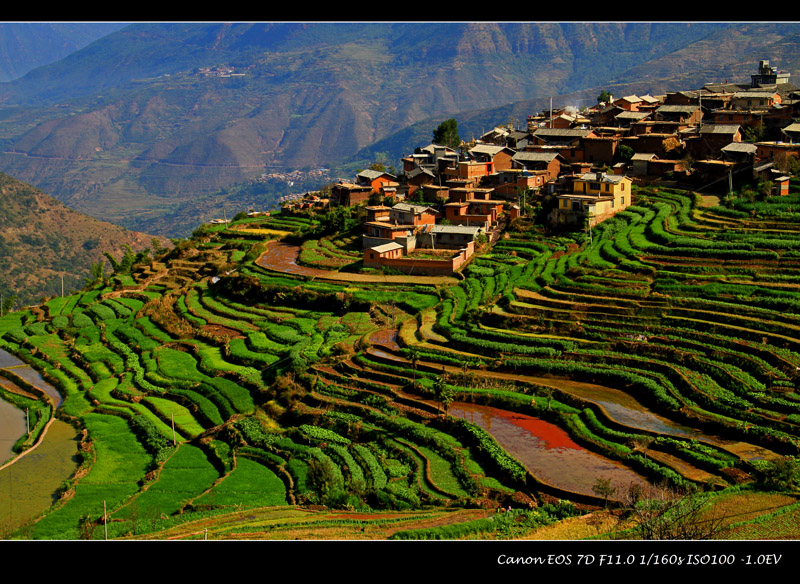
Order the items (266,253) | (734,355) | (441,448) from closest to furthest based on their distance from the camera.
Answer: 1. (441,448)
2. (734,355)
3. (266,253)

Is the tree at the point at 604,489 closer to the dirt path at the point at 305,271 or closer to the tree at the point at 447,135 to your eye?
the dirt path at the point at 305,271

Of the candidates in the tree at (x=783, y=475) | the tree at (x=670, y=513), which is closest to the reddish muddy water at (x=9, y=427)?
the tree at (x=670, y=513)

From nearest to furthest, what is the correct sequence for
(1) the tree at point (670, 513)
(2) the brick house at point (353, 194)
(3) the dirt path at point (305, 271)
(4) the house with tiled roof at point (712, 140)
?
(1) the tree at point (670, 513) → (3) the dirt path at point (305, 271) → (4) the house with tiled roof at point (712, 140) → (2) the brick house at point (353, 194)

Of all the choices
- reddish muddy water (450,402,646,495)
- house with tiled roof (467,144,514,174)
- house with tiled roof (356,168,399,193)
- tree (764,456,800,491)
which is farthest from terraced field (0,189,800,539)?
house with tiled roof (356,168,399,193)

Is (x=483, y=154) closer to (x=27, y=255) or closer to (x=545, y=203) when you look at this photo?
(x=545, y=203)

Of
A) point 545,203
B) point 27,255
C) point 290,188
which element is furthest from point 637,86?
point 545,203

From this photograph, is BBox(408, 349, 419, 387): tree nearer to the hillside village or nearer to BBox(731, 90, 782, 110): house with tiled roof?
the hillside village
